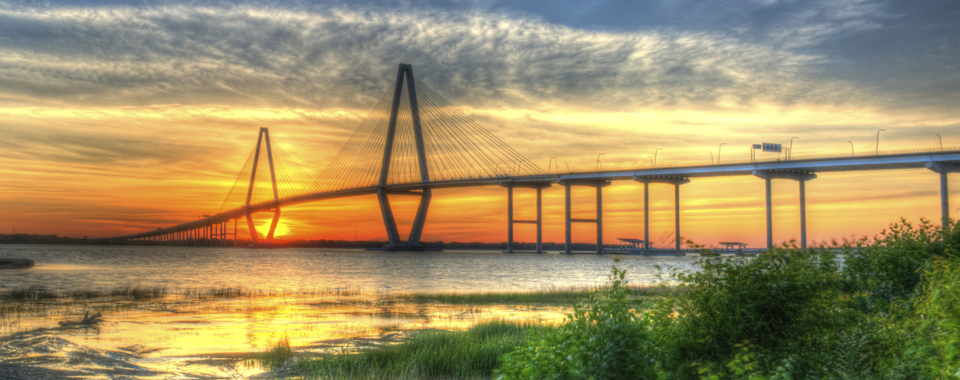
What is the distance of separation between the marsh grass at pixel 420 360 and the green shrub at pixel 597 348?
13.8 feet

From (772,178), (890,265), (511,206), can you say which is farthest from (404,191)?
(890,265)

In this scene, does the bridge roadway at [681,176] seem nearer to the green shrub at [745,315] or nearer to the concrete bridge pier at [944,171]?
the concrete bridge pier at [944,171]

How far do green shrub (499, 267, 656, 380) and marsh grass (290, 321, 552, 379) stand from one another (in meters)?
4.22

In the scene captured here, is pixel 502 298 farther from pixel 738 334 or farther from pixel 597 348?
pixel 597 348

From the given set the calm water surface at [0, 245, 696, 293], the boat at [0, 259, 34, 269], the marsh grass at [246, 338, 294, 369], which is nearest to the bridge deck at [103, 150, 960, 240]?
the calm water surface at [0, 245, 696, 293]

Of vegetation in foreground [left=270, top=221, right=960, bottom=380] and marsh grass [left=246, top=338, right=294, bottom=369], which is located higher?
vegetation in foreground [left=270, top=221, right=960, bottom=380]

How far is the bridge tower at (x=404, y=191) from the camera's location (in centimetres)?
8875

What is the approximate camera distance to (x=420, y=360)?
40.1 ft

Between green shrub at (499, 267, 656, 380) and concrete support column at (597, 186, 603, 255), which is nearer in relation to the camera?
green shrub at (499, 267, 656, 380)

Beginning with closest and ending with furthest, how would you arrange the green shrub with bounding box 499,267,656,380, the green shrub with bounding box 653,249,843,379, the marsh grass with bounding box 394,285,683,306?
the green shrub with bounding box 499,267,656,380, the green shrub with bounding box 653,249,843,379, the marsh grass with bounding box 394,285,683,306

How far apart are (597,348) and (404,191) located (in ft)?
294

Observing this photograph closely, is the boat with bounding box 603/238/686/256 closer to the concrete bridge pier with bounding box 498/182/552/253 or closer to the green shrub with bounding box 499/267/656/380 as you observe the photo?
the concrete bridge pier with bounding box 498/182/552/253

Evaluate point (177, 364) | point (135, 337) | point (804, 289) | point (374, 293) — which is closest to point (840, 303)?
point (804, 289)

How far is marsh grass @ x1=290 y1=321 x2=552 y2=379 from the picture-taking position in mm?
11508
